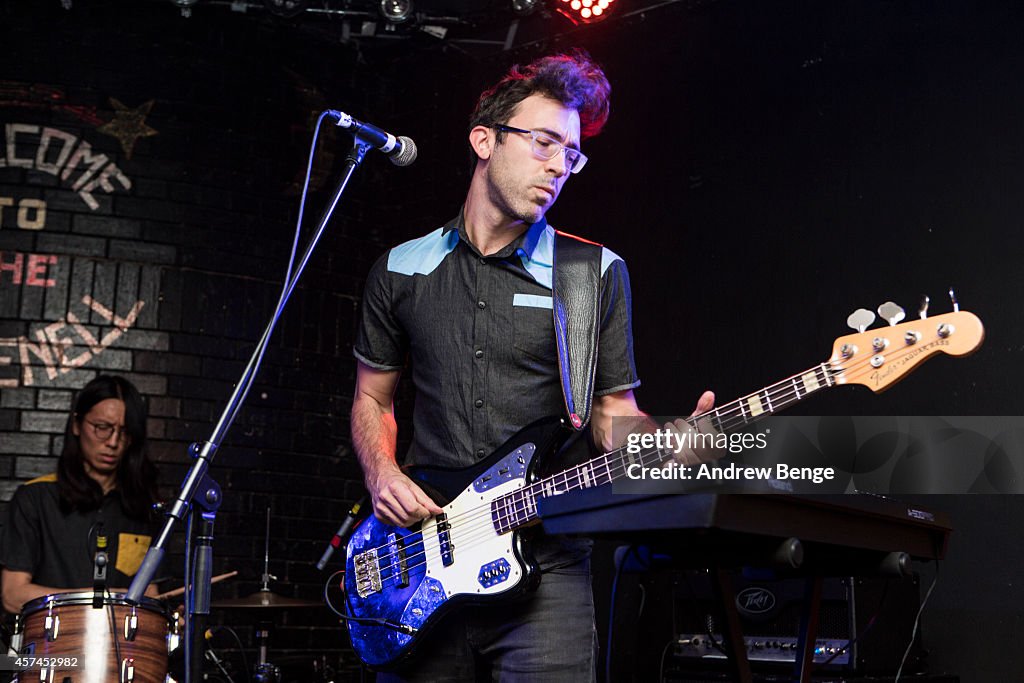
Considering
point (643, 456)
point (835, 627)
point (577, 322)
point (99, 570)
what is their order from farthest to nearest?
1. point (835, 627)
2. point (99, 570)
3. point (577, 322)
4. point (643, 456)

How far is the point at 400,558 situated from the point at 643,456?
715 mm

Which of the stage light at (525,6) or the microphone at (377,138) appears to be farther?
the stage light at (525,6)

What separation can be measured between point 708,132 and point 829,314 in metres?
1.11

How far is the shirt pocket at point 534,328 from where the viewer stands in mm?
2645

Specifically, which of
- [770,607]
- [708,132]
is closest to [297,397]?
[708,132]

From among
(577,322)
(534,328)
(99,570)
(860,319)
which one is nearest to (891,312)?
(860,319)

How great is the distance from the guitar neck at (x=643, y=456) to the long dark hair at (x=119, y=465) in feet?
9.42

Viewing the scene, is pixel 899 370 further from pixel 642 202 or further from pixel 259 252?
pixel 259 252

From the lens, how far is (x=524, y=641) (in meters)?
2.35

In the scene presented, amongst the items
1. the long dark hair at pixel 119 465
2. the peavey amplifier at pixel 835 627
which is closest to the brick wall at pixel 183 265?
the long dark hair at pixel 119 465

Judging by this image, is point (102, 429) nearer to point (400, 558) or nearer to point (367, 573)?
point (367, 573)

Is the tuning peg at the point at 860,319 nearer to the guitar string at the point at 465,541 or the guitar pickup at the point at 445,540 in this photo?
the guitar string at the point at 465,541

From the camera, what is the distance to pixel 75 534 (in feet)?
15.6

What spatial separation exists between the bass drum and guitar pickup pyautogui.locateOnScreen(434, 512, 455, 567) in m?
1.48
